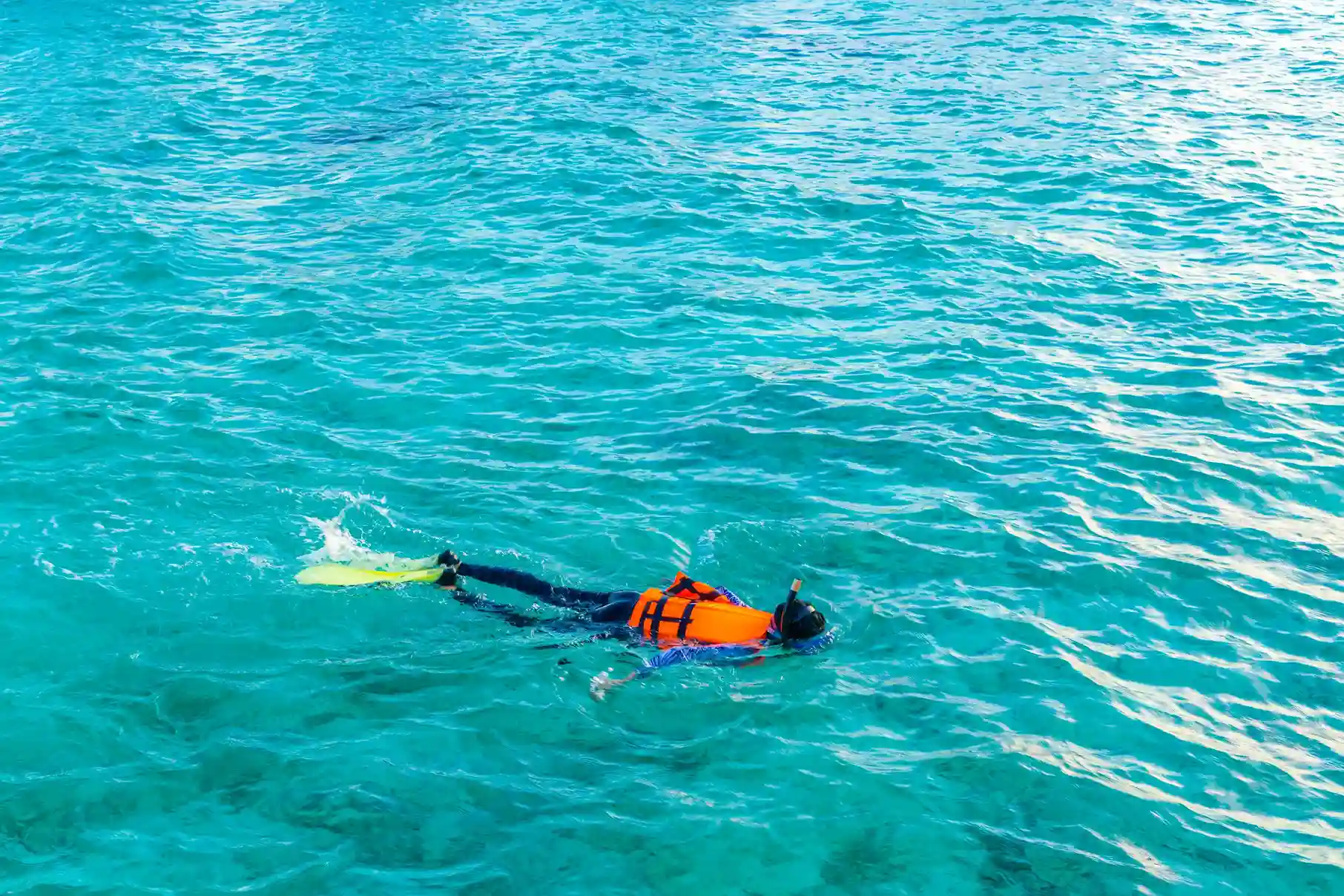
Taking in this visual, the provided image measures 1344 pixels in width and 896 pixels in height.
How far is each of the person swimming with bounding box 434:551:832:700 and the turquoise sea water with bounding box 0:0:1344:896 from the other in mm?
231

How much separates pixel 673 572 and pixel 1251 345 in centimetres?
947

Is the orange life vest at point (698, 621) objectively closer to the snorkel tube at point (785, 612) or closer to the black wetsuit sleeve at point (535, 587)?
the snorkel tube at point (785, 612)

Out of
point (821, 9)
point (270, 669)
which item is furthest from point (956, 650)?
point (821, 9)

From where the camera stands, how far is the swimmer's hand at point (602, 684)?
10.2 metres

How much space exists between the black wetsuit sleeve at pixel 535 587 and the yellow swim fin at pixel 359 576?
356 millimetres

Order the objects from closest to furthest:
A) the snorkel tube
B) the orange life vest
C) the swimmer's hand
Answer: the swimmer's hand
the snorkel tube
the orange life vest

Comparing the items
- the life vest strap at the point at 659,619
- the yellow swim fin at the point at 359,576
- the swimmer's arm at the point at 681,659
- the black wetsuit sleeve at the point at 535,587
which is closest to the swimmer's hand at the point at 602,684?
the swimmer's arm at the point at 681,659

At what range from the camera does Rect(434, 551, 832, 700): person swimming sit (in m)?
10.4

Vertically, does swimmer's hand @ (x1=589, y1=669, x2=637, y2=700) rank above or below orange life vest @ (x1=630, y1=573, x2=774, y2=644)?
below

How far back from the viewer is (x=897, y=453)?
13.9 metres

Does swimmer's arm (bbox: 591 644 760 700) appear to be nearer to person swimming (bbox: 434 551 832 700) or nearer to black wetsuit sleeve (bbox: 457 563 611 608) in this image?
person swimming (bbox: 434 551 832 700)

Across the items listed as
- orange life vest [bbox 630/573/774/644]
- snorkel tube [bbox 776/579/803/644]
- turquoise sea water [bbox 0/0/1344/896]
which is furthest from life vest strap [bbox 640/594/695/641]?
snorkel tube [bbox 776/579/803/644]

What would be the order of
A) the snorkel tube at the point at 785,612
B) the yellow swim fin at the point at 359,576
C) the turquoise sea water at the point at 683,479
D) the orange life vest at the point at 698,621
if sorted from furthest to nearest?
the yellow swim fin at the point at 359,576 < the orange life vest at the point at 698,621 < the snorkel tube at the point at 785,612 < the turquoise sea water at the point at 683,479

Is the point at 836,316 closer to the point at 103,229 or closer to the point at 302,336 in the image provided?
the point at 302,336
